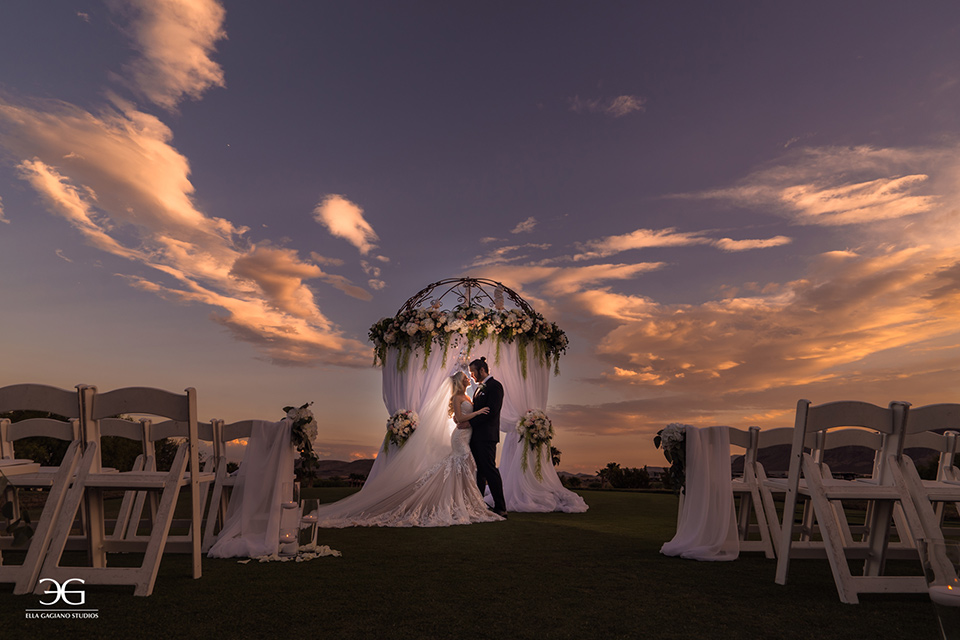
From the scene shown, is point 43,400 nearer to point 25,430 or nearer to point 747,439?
point 25,430

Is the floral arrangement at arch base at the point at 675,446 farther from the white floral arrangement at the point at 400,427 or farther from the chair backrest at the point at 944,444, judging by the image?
the white floral arrangement at the point at 400,427

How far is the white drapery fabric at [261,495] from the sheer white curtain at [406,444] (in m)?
2.27

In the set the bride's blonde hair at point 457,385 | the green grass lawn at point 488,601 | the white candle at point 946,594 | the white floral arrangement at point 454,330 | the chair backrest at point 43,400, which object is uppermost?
the white floral arrangement at point 454,330

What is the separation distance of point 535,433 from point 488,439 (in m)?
2.04

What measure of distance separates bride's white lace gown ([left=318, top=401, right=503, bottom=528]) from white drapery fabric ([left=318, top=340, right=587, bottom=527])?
0.02 metres

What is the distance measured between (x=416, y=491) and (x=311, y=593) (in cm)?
450

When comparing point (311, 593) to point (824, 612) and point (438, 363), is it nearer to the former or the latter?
point (824, 612)

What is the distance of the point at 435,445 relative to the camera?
9164 mm

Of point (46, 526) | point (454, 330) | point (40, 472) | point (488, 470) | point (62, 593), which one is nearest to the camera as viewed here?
point (62, 593)

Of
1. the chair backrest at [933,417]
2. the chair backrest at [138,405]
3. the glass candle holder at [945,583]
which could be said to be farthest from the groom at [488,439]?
the glass candle holder at [945,583]

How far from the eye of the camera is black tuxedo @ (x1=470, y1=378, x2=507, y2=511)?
28.1 feet

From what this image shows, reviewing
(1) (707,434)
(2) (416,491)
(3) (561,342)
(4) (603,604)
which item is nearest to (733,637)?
(4) (603,604)

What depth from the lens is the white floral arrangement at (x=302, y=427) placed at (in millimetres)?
5375

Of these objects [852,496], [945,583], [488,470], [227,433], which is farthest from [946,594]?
Result: [488,470]
